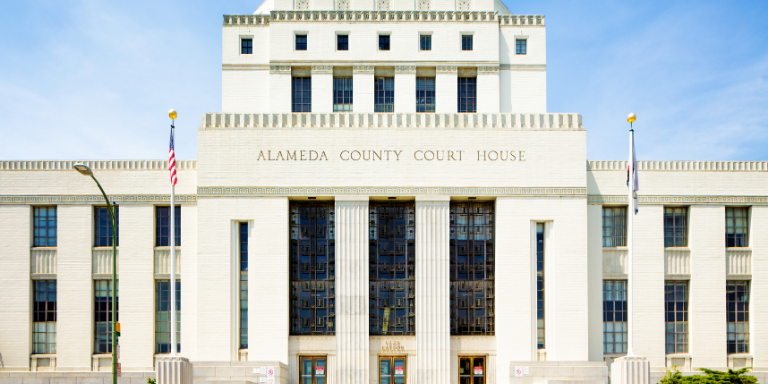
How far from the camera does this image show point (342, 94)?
31.0 meters

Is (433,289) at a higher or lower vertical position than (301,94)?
lower

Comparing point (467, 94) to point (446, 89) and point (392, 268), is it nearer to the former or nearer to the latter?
point (446, 89)

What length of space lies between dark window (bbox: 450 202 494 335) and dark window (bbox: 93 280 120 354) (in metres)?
16.6

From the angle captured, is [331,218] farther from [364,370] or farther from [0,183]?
[0,183]

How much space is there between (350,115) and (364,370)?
1193 centimetres

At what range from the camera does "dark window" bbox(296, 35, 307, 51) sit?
102 feet

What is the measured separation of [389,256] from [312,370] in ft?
21.0

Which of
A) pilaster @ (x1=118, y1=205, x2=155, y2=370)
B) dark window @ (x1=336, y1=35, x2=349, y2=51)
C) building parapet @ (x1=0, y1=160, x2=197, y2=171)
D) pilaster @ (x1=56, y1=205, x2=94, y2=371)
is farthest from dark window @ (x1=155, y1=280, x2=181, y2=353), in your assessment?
dark window @ (x1=336, y1=35, x2=349, y2=51)

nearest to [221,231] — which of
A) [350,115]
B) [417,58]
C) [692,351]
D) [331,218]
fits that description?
[331,218]

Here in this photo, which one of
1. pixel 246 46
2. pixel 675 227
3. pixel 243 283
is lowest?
pixel 243 283

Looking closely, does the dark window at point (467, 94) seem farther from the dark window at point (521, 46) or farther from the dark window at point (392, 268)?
the dark window at point (392, 268)

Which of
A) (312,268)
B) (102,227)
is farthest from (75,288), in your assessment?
(312,268)

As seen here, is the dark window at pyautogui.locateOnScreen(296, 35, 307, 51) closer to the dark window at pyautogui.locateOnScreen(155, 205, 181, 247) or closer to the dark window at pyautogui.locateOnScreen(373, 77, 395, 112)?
the dark window at pyautogui.locateOnScreen(373, 77, 395, 112)

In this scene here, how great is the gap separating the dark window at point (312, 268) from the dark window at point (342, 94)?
6725mm
